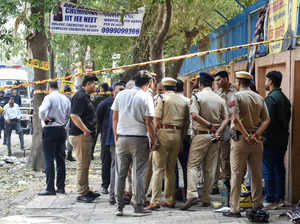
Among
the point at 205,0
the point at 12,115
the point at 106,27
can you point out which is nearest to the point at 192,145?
the point at 106,27

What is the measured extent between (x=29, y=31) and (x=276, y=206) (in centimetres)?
820

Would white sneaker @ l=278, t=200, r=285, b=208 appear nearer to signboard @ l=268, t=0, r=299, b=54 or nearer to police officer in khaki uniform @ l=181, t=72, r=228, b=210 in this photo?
police officer in khaki uniform @ l=181, t=72, r=228, b=210

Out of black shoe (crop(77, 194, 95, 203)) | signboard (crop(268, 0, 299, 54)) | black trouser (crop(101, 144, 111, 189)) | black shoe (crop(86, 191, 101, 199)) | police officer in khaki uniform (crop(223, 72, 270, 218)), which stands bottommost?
black shoe (crop(77, 194, 95, 203))

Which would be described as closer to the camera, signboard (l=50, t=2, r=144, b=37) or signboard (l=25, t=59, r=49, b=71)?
signboard (l=50, t=2, r=144, b=37)

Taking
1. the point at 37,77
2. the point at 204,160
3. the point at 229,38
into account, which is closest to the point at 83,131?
the point at 204,160

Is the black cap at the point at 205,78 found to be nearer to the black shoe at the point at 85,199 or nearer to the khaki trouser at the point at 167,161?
the khaki trouser at the point at 167,161

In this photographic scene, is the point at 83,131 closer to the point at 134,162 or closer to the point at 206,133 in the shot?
the point at 134,162

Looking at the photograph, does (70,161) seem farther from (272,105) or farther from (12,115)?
(272,105)

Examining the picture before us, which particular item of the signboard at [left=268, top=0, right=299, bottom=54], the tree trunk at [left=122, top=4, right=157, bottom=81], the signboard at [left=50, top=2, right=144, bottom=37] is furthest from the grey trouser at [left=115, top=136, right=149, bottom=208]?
the tree trunk at [left=122, top=4, right=157, bottom=81]

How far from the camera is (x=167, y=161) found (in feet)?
30.6

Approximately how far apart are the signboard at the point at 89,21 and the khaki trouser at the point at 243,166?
5.88 m

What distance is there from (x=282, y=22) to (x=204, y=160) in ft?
8.80

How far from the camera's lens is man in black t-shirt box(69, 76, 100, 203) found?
9781 millimetres

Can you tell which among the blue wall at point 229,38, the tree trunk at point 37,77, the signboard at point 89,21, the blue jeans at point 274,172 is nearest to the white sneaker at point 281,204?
the blue jeans at point 274,172
